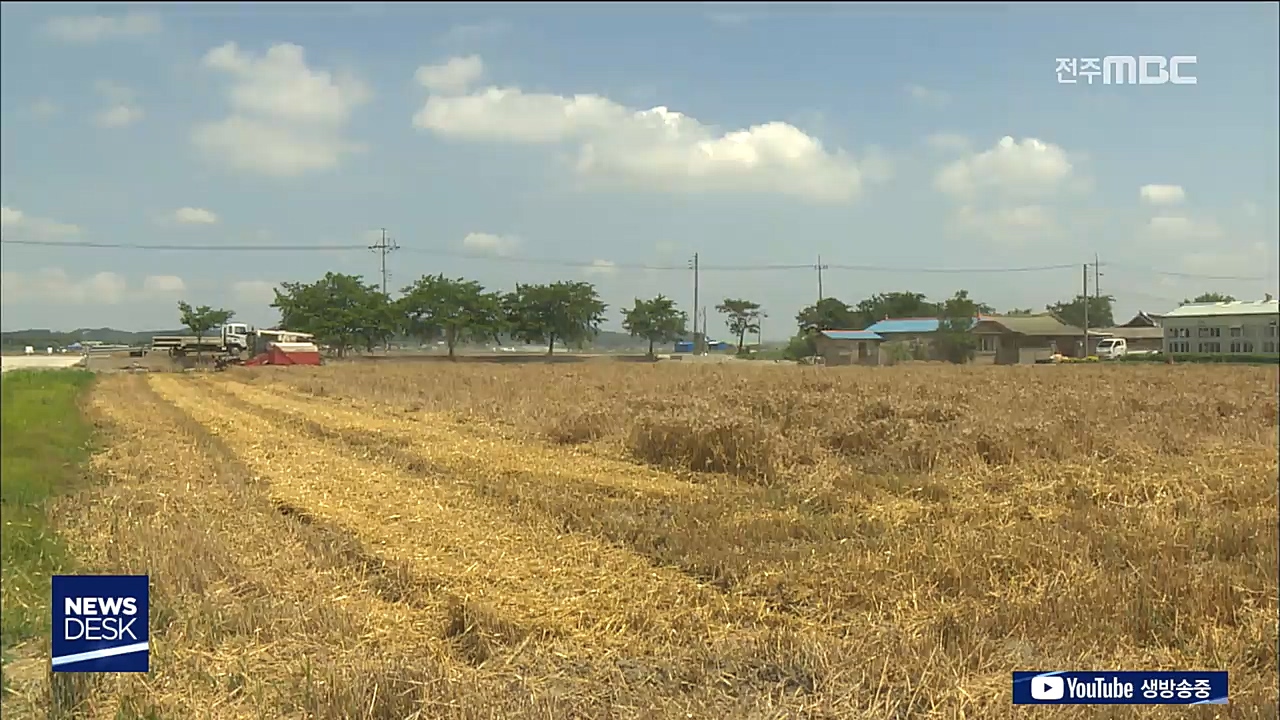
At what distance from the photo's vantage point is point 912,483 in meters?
7.90

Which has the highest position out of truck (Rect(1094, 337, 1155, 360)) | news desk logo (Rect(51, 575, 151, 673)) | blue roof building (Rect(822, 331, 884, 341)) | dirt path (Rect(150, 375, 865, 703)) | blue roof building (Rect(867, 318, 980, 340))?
blue roof building (Rect(867, 318, 980, 340))

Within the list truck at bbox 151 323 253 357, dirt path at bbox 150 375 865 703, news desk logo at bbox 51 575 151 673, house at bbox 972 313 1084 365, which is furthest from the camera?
house at bbox 972 313 1084 365

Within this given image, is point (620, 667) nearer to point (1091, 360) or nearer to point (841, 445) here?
point (841, 445)

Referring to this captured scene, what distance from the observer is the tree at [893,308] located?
9.46 m

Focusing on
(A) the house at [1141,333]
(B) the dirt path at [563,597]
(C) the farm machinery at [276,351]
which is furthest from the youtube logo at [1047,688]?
(A) the house at [1141,333]

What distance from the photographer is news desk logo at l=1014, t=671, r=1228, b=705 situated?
11.6 ft

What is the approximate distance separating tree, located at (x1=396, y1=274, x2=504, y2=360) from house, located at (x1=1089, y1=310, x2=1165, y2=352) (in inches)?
308

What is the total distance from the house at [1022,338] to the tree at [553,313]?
4.94 m

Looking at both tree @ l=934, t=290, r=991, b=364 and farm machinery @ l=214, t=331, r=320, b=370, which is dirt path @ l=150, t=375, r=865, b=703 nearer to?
farm machinery @ l=214, t=331, r=320, b=370

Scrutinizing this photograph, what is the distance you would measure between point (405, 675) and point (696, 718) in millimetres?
1094

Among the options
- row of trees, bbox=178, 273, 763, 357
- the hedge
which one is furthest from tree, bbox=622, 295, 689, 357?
the hedge

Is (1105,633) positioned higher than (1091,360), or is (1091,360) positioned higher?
(1091,360)

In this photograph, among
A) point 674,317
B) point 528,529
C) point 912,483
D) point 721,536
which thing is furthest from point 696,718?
point 674,317

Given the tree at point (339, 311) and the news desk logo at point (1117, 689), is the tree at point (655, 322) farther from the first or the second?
the news desk logo at point (1117, 689)
